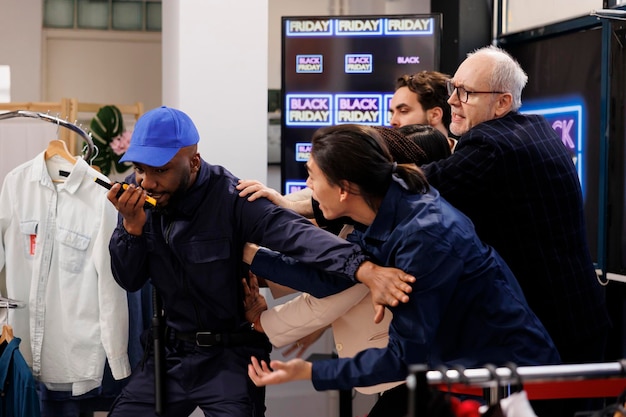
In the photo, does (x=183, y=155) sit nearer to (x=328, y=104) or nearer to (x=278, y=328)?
(x=278, y=328)

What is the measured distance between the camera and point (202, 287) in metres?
3.13

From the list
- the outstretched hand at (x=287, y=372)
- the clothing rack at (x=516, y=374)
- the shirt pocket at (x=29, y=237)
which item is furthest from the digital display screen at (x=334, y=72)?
the clothing rack at (x=516, y=374)

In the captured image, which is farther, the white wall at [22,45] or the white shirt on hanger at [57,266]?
the white wall at [22,45]

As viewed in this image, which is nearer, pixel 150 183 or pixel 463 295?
pixel 463 295

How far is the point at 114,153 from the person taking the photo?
24.8 feet

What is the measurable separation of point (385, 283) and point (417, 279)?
0.12m

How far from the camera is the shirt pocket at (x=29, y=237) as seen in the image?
3803mm

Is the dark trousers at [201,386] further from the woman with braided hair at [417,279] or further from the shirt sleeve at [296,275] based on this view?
the woman with braided hair at [417,279]

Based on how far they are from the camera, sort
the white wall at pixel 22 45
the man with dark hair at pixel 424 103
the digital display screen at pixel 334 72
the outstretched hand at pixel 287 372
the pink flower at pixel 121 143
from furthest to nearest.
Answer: the white wall at pixel 22 45 → the pink flower at pixel 121 143 → the digital display screen at pixel 334 72 → the man with dark hair at pixel 424 103 → the outstretched hand at pixel 287 372

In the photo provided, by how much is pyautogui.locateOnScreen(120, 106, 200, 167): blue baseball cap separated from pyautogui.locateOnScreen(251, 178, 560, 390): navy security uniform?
81cm

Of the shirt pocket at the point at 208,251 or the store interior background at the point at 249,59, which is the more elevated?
the store interior background at the point at 249,59

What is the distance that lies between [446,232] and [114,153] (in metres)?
5.56

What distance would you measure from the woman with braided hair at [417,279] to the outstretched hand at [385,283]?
2 cm

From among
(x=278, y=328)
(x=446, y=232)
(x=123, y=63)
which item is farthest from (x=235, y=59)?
(x=123, y=63)
